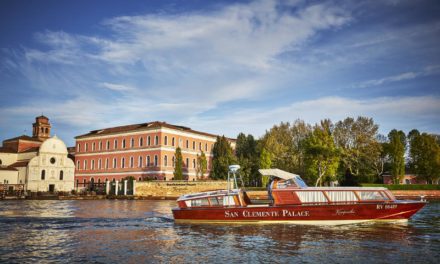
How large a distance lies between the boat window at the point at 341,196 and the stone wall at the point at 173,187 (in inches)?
1416

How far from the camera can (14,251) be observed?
44.6 feet

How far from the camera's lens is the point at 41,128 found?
270ft

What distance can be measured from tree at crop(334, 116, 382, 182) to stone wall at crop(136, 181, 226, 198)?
18.6 metres

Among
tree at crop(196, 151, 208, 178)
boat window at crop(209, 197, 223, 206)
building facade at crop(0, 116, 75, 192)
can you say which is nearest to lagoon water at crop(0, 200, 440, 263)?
boat window at crop(209, 197, 223, 206)

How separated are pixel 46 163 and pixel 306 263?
6346 cm

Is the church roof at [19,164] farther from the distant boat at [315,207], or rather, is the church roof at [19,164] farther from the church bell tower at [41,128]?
the distant boat at [315,207]

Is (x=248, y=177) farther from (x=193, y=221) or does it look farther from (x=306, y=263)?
(x=306, y=263)

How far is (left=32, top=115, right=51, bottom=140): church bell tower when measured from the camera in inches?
3222

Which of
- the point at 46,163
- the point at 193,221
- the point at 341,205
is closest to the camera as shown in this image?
the point at 341,205

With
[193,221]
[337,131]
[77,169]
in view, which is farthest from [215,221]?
[77,169]

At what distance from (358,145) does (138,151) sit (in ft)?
114

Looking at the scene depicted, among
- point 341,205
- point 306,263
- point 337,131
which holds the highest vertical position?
point 337,131

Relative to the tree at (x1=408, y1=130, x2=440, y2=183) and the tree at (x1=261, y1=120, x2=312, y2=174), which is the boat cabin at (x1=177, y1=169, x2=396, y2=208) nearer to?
the tree at (x1=261, y1=120, x2=312, y2=174)

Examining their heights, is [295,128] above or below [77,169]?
above
